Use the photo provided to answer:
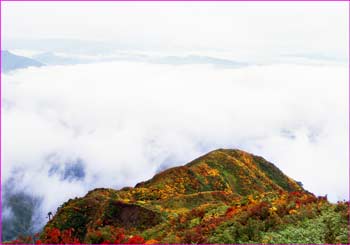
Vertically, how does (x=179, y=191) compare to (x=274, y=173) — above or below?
below

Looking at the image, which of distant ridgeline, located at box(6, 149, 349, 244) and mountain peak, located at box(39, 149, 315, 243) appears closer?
distant ridgeline, located at box(6, 149, 349, 244)

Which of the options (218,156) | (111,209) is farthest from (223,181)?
(111,209)

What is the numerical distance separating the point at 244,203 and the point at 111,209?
1754 centimetres

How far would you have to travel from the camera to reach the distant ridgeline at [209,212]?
22391 millimetres

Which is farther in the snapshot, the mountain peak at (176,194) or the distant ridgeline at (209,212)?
the mountain peak at (176,194)

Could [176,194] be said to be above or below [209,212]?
above

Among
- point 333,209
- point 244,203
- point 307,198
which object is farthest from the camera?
point 244,203

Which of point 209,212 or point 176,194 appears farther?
point 176,194

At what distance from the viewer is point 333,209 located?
24.7 meters

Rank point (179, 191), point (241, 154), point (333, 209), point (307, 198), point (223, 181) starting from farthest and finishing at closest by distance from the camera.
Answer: point (241, 154), point (223, 181), point (179, 191), point (307, 198), point (333, 209)

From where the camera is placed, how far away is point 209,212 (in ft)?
102

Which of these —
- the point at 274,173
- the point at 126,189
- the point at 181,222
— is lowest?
the point at 181,222

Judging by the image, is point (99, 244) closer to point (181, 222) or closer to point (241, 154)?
point (181, 222)

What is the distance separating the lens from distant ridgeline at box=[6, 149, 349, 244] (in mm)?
22391
